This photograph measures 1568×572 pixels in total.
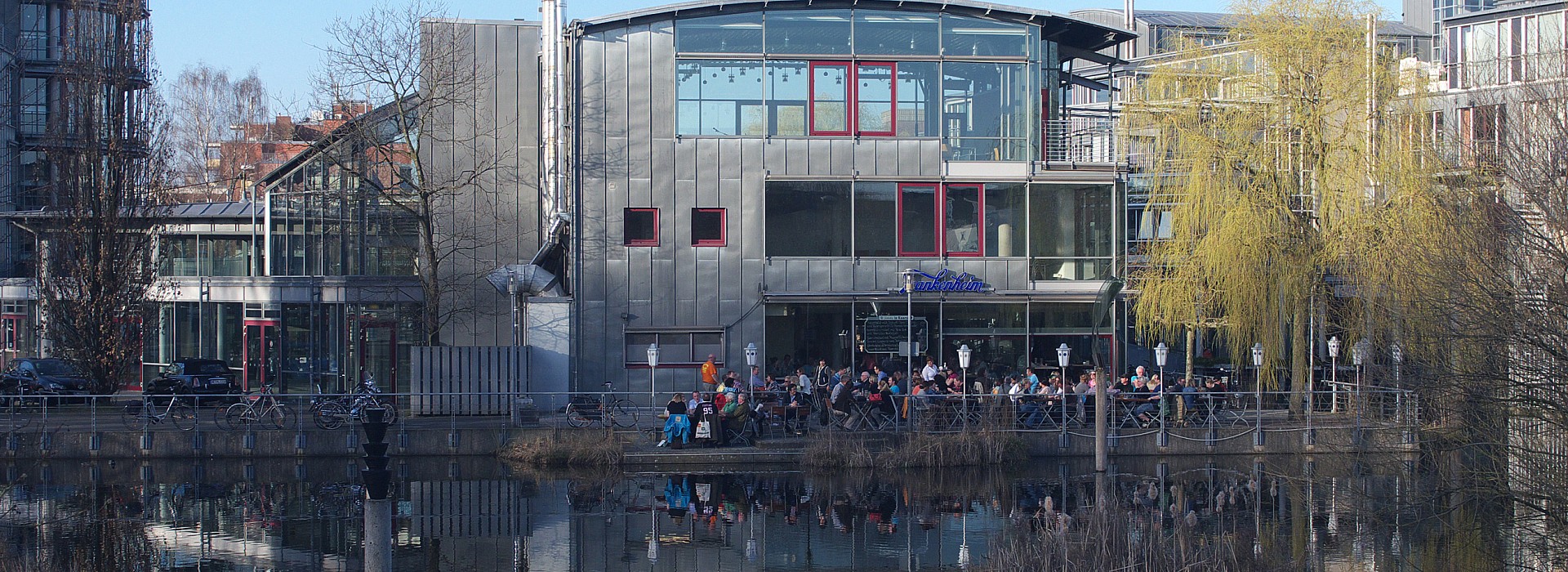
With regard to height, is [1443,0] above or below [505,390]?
above

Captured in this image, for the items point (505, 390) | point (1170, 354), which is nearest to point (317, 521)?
point (505, 390)

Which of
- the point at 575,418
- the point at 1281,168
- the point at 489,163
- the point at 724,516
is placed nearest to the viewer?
the point at 724,516

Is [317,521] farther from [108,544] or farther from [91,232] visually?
[91,232]

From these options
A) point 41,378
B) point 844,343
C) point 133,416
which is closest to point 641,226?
point 844,343

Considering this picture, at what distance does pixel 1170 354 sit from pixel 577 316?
21788 mm

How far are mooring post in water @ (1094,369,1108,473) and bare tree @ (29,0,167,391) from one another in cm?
2262

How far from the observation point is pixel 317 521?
19047mm

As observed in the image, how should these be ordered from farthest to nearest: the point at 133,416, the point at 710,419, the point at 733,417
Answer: the point at 133,416, the point at 733,417, the point at 710,419

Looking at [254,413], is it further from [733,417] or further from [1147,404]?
[1147,404]

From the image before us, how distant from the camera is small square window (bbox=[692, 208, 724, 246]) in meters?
32.3

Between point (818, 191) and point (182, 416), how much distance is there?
15.0 meters

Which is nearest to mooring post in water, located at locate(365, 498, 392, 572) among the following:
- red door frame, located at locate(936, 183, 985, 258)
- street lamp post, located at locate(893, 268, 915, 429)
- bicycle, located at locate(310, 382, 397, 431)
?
bicycle, located at locate(310, 382, 397, 431)

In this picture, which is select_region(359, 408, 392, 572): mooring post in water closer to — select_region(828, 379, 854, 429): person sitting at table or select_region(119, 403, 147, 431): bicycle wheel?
select_region(828, 379, 854, 429): person sitting at table

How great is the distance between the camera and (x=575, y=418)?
88.2 feet
